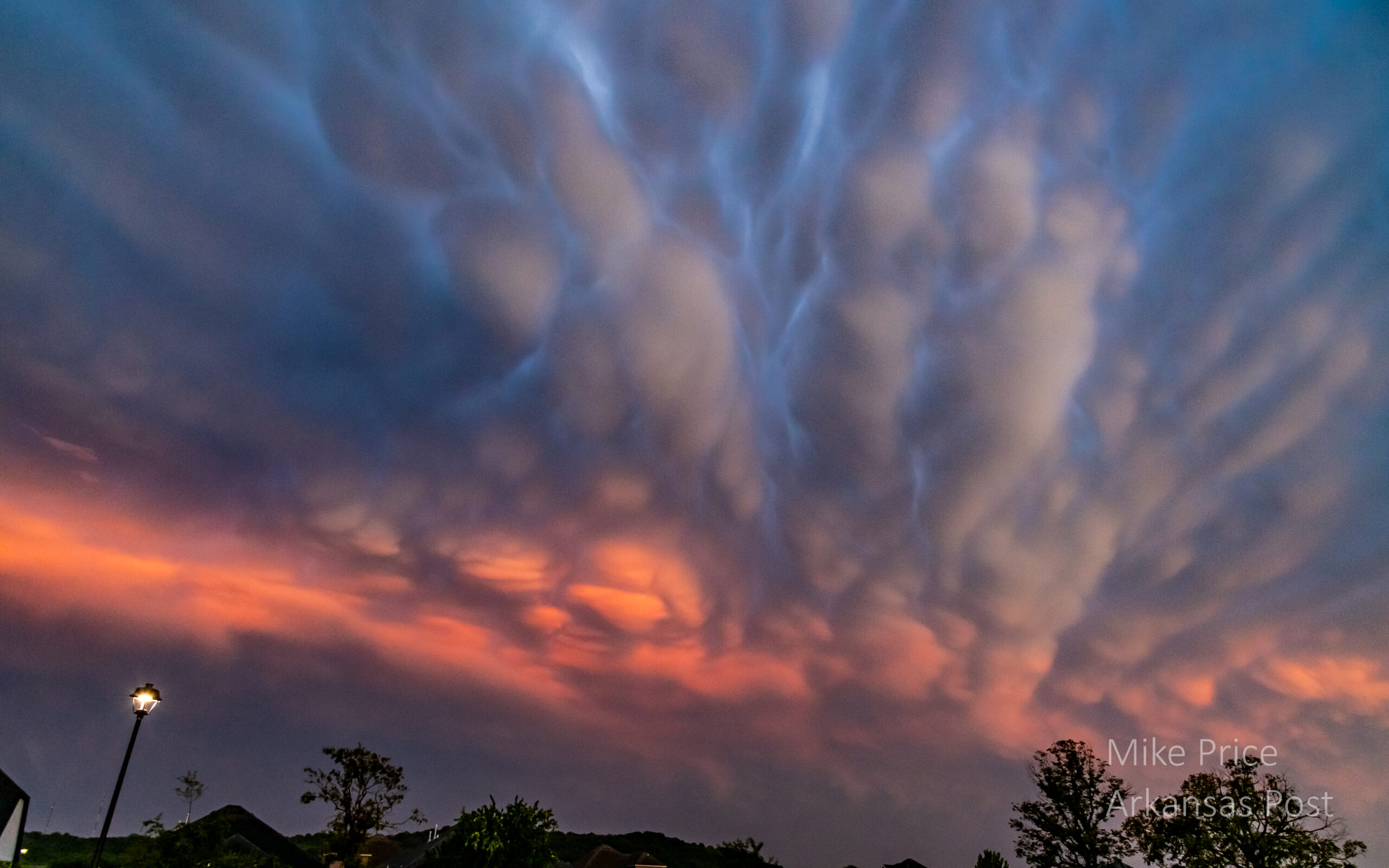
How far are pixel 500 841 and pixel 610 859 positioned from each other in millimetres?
51786

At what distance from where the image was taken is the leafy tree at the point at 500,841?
132ft

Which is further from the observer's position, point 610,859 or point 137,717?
point 610,859

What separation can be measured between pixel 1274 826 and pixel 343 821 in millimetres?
79784

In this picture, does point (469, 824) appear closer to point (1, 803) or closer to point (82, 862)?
point (1, 803)

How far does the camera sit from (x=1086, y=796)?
60.6 metres

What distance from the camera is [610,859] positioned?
84.6 meters

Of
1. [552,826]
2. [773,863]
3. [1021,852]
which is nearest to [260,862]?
[552,826]

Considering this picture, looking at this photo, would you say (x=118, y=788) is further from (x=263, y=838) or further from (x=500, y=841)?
(x=263, y=838)

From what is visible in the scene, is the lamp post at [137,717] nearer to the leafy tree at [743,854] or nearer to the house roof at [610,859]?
the leafy tree at [743,854]

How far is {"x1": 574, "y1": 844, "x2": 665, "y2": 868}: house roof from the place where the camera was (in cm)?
8175

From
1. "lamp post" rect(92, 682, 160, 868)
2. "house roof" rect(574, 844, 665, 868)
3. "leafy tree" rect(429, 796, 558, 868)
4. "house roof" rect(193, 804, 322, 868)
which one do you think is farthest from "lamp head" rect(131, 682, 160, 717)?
"house roof" rect(574, 844, 665, 868)

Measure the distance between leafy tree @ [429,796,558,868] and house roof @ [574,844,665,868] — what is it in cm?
4375

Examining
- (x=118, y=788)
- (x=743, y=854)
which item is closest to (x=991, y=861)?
(x=743, y=854)

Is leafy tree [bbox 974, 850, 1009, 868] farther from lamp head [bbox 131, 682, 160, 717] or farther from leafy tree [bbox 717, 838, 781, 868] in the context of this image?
lamp head [bbox 131, 682, 160, 717]
